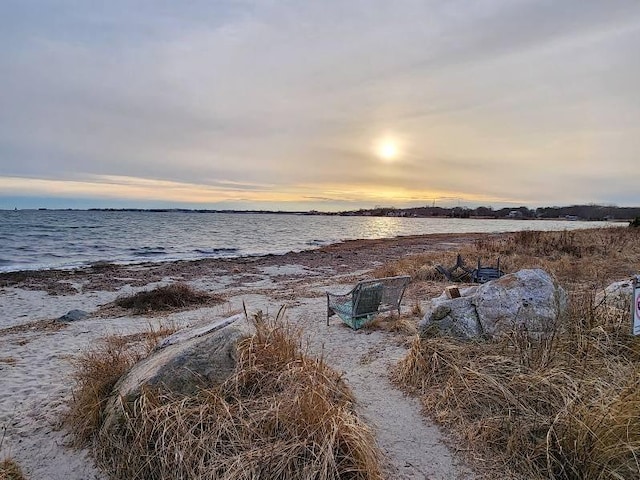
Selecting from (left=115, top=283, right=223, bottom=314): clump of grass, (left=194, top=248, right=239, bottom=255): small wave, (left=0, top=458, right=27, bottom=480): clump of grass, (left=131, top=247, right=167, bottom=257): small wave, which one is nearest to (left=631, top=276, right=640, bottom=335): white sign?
(left=0, top=458, right=27, bottom=480): clump of grass

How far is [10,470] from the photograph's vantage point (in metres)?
3.67

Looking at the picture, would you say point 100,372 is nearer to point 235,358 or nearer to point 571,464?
point 235,358

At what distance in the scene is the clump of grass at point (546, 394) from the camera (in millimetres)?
3434

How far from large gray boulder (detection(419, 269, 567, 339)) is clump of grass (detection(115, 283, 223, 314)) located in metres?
8.16

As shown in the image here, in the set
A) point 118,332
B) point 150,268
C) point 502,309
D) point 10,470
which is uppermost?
point 502,309

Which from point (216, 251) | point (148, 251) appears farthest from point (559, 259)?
point (148, 251)

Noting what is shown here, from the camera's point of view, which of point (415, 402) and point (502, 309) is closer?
point (415, 402)

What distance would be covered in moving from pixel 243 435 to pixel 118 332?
22.1ft

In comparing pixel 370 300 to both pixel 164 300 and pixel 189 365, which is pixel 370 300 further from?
pixel 164 300

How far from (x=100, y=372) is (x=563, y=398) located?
16.0 feet

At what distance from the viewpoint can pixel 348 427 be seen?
12.2 feet

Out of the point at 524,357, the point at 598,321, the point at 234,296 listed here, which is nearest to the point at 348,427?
the point at 524,357

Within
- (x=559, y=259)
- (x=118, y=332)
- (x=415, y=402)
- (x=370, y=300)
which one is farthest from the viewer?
(x=559, y=259)

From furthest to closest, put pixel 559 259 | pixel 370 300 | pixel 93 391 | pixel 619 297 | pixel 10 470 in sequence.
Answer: pixel 559 259
pixel 370 300
pixel 619 297
pixel 93 391
pixel 10 470
